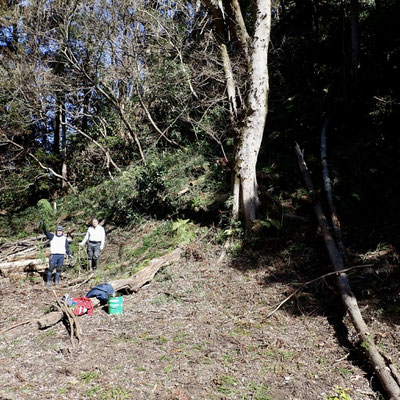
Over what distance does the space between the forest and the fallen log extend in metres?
0.11

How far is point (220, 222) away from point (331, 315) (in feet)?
12.1

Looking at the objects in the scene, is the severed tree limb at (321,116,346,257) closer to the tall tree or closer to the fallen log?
the tall tree

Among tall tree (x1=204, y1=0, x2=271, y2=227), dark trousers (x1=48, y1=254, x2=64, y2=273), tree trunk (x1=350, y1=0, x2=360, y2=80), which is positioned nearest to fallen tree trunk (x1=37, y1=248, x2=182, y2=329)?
tall tree (x1=204, y1=0, x2=271, y2=227)

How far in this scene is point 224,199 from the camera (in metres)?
9.36

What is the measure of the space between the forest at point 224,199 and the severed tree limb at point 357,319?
0.09 ft

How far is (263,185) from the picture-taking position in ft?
30.0

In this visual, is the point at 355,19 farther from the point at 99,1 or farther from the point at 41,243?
the point at 41,243

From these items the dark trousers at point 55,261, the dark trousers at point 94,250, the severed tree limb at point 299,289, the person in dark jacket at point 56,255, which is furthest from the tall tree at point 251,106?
the dark trousers at point 55,261

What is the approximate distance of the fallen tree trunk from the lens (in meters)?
5.65

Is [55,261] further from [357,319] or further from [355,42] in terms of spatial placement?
[355,42]

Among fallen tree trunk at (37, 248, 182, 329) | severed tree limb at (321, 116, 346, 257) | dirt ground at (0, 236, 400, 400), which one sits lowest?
dirt ground at (0, 236, 400, 400)

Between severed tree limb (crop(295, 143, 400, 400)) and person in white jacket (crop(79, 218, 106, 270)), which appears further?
person in white jacket (crop(79, 218, 106, 270))

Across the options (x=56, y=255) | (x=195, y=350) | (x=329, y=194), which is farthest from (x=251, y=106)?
(x=56, y=255)

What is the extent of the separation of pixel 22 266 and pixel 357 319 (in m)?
8.19
